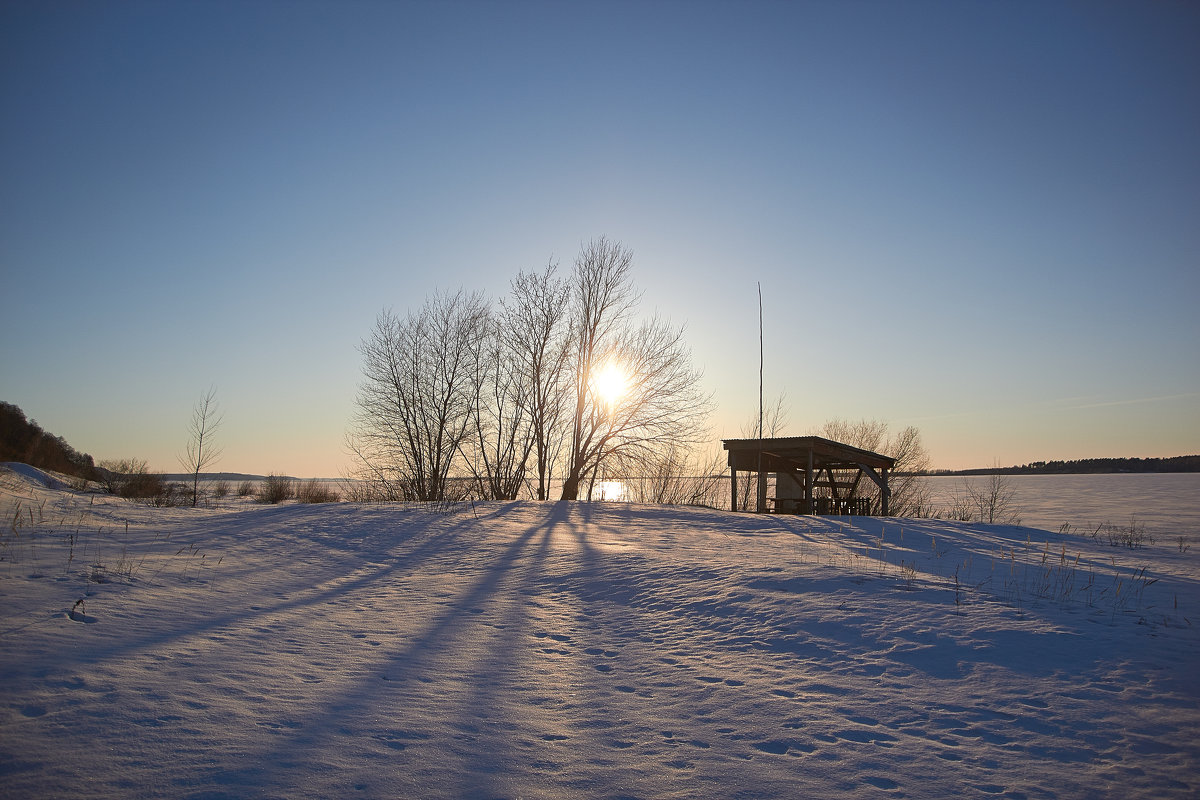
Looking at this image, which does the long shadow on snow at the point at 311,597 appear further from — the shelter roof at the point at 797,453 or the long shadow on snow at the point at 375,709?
the shelter roof at the point at 797,453

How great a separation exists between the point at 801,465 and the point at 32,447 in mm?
38501

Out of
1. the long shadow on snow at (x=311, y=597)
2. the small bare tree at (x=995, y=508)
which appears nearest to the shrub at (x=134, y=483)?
the long shadow on snow at (x=311, y=597)

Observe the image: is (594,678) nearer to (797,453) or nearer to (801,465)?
(797,453)

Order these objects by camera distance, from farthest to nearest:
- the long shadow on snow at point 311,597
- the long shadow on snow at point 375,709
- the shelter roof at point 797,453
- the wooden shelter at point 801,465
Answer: the wooden shelter at point 801,465 < the shelter roof at point 797,453 < the long shadow on snow at point 311,597 < the long shadow on snow at point 375,709

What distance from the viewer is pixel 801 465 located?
2306cm

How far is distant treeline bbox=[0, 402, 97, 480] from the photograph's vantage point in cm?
2864

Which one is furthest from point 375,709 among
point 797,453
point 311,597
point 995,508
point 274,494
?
point 995,508

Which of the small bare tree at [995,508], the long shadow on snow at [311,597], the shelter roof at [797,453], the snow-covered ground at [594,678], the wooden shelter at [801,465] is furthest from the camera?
the small bare tree at [995,508]

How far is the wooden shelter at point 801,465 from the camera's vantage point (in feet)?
59.5

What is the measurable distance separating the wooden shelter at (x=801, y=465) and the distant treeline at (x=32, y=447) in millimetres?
32848

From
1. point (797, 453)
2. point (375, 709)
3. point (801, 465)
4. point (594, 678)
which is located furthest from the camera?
point (801, 465)

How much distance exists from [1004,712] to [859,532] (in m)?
8.77

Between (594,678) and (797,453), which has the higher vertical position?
(797,453)

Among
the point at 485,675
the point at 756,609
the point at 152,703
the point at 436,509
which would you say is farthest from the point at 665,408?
the point at 152,703
